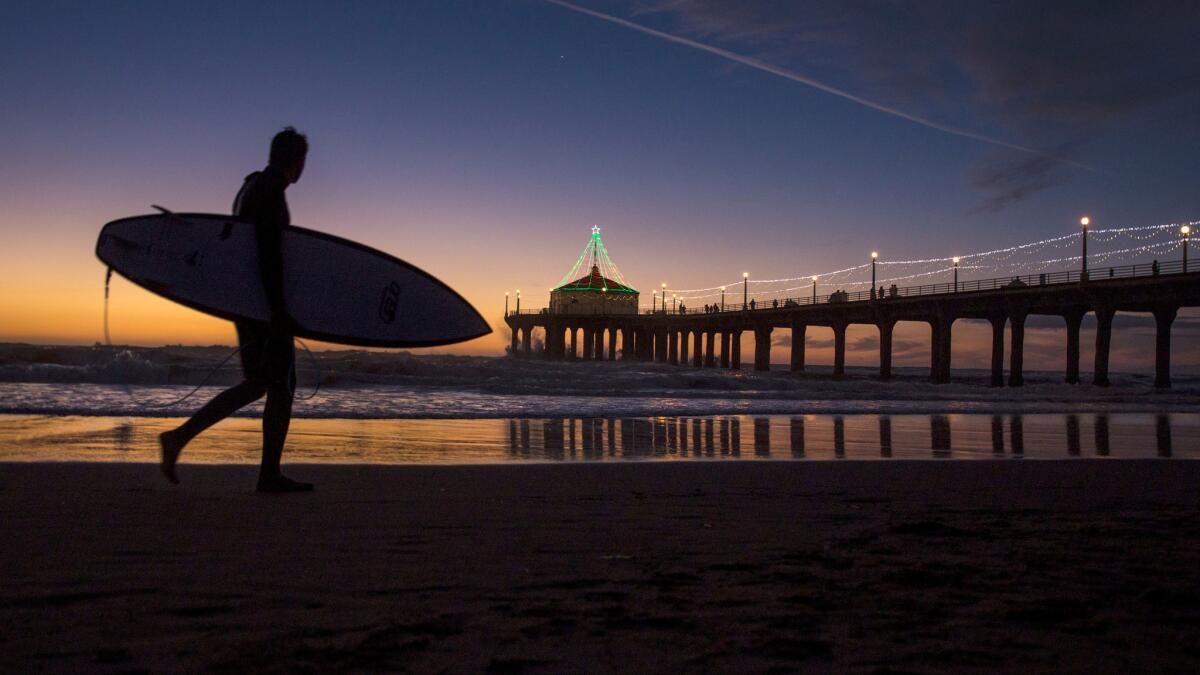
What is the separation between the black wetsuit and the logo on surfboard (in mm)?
1015

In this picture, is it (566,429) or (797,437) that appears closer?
(797,437)

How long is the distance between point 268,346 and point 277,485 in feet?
2.37

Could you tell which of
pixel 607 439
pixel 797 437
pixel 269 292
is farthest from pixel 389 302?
pixel 797 437

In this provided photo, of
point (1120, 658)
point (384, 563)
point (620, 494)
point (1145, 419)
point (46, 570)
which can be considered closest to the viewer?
point (1120, 658)

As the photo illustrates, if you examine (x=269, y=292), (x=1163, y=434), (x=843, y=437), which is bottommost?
(x=1163, y=434)

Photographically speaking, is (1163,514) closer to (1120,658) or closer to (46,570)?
(1120,658)

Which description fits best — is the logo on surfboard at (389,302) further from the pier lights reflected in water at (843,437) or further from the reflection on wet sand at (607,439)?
the pier lights reflected in water at (843,437)

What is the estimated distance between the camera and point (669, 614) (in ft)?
6.97

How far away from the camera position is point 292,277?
4656mm

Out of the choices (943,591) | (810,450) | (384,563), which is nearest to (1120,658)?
(943,591)

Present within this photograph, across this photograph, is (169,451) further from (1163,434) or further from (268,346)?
(1163,434)

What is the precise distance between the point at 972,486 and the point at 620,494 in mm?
2200

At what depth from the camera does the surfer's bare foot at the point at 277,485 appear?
4195 mm

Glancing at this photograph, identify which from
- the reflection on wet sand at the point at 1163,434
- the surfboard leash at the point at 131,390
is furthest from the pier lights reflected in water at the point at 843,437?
the surfboard leash at the point at 131,390
